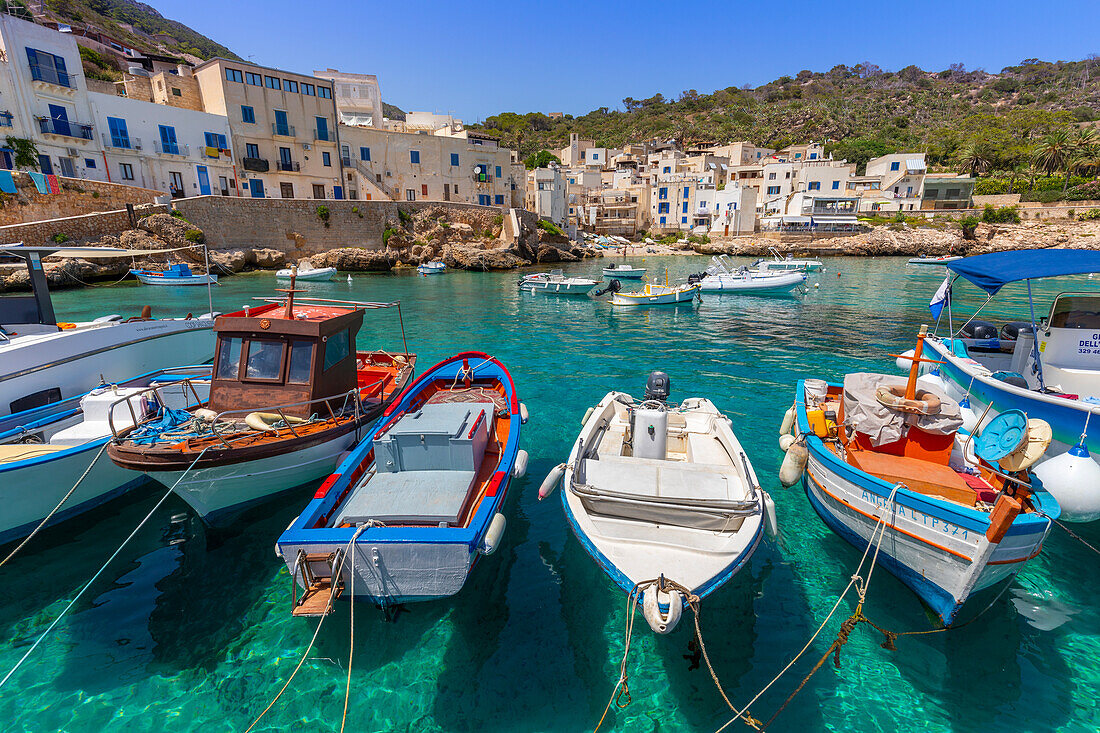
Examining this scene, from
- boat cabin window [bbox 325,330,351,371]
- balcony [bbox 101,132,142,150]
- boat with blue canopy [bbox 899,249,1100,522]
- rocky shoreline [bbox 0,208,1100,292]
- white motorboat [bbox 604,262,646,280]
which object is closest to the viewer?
boat with blue canopy [bbox 899,249,1100,522]

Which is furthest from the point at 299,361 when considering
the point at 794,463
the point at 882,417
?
the point at 882,417


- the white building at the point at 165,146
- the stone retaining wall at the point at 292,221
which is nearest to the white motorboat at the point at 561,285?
the stone retaining wall at the point at 292,221

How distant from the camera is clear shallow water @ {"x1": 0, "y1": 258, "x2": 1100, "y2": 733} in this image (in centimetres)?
486

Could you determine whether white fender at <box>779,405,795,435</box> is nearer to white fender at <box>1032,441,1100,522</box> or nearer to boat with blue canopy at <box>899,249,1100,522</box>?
boat with blue canopy at <box>899,249,1100,522</box>

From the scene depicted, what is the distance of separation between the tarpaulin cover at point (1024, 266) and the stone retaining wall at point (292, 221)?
150 ft

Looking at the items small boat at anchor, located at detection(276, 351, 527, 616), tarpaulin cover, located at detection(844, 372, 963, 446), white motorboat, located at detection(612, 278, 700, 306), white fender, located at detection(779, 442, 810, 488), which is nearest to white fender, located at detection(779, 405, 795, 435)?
tarpaulin cover, located at detection(844, 372, 963, 446)

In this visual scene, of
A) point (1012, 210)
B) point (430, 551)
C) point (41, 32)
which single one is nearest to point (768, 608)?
point (430, 551)

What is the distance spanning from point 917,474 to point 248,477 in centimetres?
915

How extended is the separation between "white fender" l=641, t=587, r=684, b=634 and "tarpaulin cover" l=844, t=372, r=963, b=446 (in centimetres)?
445

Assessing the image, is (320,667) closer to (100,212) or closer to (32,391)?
(32,391)

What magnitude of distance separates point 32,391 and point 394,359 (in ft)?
21.5

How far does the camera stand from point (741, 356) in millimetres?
17547

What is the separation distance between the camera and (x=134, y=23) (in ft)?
338

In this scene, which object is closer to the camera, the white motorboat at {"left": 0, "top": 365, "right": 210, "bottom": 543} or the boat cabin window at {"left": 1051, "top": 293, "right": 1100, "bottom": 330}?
the white motorboat at {"left": 0, "top": 365, "right": 210, "bottom": 543}
